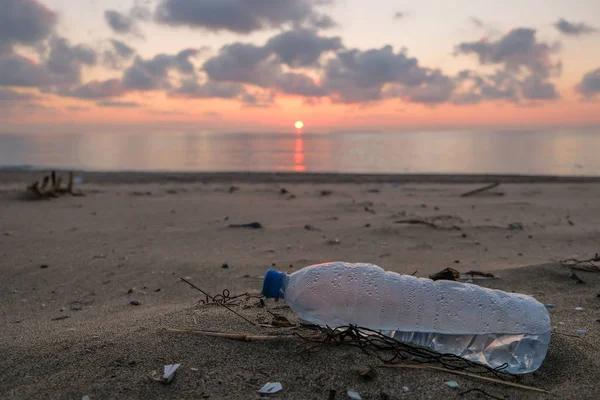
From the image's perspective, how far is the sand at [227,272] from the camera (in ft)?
5.76

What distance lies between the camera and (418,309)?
2.20 m

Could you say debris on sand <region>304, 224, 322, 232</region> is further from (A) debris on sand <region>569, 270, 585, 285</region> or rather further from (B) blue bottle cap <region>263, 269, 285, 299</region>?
(B) blue bottle cap <region>263, 269, 285, 299</region>

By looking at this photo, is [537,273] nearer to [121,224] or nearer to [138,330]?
[138,330]

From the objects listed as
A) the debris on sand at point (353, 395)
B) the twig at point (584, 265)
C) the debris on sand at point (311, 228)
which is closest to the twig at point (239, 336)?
the debris on sand at point (353, 395)

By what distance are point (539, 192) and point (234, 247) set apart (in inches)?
297

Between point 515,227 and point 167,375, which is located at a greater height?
point 515,227

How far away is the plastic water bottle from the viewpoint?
6.86 ft

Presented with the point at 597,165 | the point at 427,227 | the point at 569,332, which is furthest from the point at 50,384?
the point at 597,165

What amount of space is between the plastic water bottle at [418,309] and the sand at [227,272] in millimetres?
199

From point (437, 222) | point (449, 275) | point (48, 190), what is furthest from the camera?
point (48, 190)

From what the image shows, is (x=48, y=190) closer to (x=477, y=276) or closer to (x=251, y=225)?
(x=251, y=225)

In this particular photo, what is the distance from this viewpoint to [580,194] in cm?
907

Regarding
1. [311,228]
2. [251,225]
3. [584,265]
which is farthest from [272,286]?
[251,225]

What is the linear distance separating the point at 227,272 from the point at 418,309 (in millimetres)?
2045
